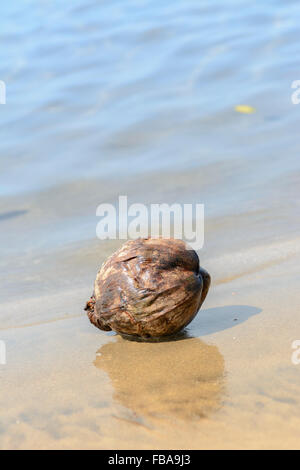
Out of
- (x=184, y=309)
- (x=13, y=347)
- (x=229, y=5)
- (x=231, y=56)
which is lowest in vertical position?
(x=13, y=347)

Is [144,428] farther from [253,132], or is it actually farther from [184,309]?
[253,132]

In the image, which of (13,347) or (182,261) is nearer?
(182,261)

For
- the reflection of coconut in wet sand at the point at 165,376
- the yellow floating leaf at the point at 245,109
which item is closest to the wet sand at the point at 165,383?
the reflection of coconut in wet sand at the point at 165,376

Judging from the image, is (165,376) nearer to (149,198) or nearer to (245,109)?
(149,198)

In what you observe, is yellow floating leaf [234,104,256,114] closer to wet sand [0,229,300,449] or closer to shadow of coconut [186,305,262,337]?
wet sand [0,229,300,449]

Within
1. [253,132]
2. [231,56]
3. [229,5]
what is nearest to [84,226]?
[253,132]

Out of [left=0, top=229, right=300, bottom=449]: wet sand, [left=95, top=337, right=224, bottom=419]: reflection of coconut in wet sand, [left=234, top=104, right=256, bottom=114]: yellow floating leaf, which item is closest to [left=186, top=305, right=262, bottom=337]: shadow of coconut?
[left=0, top=229, right=300, bottom=449]: wet sand
